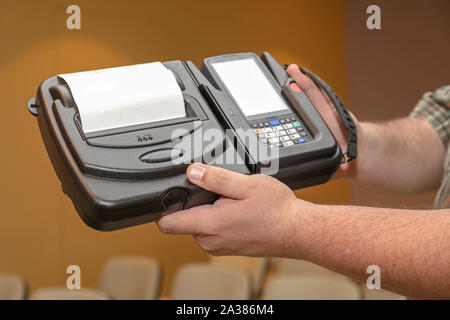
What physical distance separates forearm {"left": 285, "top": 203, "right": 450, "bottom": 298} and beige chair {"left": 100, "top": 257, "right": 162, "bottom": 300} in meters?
1.90

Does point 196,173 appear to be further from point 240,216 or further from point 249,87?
point 249,87

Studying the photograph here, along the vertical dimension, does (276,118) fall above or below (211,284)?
above

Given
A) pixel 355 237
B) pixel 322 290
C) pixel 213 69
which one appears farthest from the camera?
pixel 322 290

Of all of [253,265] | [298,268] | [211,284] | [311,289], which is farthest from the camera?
[253,265]

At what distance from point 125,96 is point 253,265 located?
257 cm

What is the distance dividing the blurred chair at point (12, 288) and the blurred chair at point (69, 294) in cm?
31

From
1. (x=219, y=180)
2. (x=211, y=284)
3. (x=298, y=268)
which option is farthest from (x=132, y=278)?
(x=219, y=180)

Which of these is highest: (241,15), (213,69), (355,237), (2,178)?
(241,15)

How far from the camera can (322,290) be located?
216 cm

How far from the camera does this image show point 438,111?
142cm

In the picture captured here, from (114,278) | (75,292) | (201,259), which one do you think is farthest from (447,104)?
(201,259)

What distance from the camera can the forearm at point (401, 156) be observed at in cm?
130

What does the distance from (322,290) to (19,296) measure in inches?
56.6

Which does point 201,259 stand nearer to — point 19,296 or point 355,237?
point 19,296
